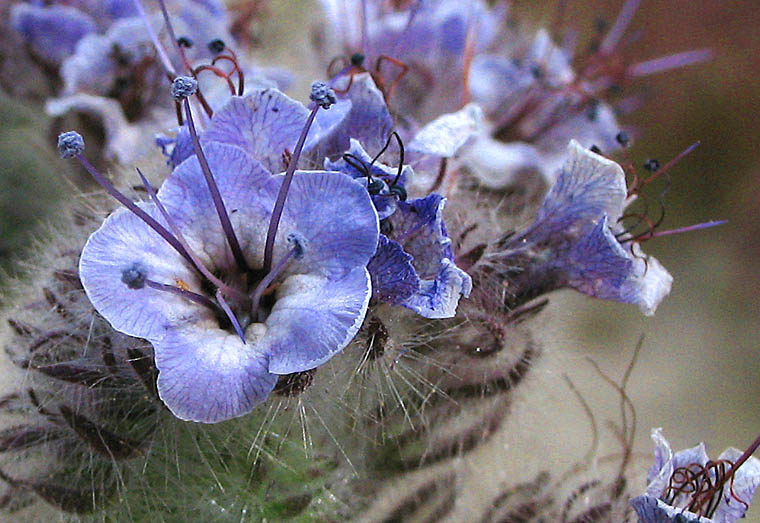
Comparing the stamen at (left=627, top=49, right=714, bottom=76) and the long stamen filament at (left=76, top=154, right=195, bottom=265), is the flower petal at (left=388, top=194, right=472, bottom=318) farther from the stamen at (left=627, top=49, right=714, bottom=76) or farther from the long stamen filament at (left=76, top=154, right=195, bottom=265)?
the stamen at (left=627, top=49, right=714, bottom=76)

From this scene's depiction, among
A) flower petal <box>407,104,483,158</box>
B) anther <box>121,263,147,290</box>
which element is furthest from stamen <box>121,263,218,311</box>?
flower petal <box>407,104,483,158</box>

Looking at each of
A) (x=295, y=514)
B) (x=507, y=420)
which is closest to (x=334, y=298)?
(x=295, y=514)

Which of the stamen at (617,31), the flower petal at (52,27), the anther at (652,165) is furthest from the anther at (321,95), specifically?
the stamen at (617,31)

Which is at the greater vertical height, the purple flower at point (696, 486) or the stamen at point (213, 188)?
the stamen at point (213, 188)

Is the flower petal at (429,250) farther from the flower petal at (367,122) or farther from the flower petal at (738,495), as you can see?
the flower petal at (738,495)

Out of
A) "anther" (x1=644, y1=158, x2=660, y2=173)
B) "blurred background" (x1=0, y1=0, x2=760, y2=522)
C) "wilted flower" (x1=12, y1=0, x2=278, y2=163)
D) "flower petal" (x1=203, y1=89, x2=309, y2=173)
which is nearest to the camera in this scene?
"flower petal" (x1=203, y1=89, x2=309, y2=173)

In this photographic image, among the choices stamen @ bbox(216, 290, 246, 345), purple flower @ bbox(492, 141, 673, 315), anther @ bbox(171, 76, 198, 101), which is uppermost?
anther @ bbox(171, 76, 198, 101)
